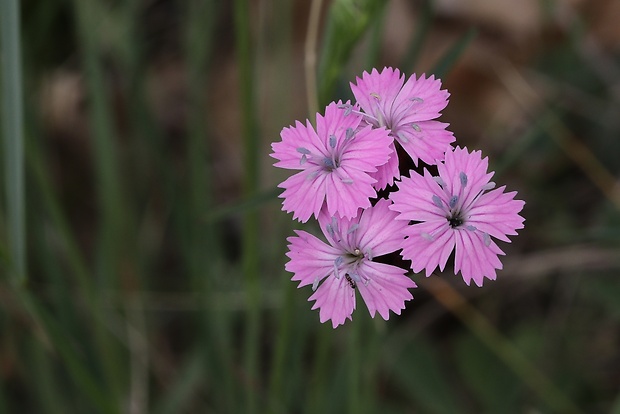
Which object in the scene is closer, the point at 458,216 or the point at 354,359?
the point at 458,216

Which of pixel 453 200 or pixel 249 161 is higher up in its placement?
pixel 249 161

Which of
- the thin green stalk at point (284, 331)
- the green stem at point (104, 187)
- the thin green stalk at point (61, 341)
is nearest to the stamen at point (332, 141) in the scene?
the thin green stalk at point (284, 331)

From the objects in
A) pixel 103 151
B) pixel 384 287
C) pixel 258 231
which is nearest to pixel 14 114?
pixel 384 287

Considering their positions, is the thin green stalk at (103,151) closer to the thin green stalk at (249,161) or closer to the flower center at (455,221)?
the thin green stalk at (249,161)

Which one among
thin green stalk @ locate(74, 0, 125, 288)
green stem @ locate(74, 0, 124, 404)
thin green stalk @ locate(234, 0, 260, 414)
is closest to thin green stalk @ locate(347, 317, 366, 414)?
thin green stalk @ locate(234, 0, 260, 414)

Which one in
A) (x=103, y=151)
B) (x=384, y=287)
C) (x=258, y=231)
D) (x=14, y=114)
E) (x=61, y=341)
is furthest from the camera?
(x=258, y=231)

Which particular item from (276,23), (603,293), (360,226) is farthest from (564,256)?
(360,226)

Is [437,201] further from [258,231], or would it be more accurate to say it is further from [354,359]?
[258,231]

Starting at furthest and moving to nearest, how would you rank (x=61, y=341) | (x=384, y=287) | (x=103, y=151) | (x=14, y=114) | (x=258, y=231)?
(x=258, y=231), (x=103, y=151), (x=61, y=341), (x=14, y=114), (x=384, y=287)

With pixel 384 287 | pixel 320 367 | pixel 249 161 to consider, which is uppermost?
pixel 249 161
